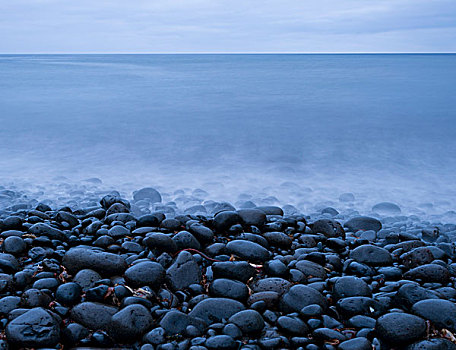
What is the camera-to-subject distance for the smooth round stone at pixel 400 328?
2.00 meters

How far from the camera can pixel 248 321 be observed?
6.93ft

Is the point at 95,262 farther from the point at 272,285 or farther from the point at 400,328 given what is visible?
the point at 400,328

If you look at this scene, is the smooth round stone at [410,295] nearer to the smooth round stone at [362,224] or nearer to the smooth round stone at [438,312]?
the smooth round stone at [438,312]

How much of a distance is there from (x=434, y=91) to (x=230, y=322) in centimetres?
1450

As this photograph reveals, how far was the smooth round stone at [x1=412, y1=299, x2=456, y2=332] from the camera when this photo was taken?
2088 mm

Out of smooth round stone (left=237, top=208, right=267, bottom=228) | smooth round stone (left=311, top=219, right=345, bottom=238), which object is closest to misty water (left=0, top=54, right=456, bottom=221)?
smooth round stone (left=311, top=219, right=345, bottom=238)

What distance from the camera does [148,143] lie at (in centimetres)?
732

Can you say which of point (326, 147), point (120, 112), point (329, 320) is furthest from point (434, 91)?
point (329, 320)

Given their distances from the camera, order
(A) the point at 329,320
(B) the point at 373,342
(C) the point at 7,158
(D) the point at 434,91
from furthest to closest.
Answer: (D) the point at 434,91
(C) the point at 7,158
(A) the point at 329,320
(B) the point at 373,342

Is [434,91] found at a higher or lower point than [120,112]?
higher

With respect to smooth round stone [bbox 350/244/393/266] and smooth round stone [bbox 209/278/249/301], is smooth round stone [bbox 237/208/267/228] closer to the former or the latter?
smooth round stone [bbox 350/244/393/266]

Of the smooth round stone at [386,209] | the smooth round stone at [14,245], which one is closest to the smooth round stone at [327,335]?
the smooth round stone at [14,245]

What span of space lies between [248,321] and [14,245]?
1.72m

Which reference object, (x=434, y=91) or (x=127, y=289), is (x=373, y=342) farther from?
(x=434, y=91)
